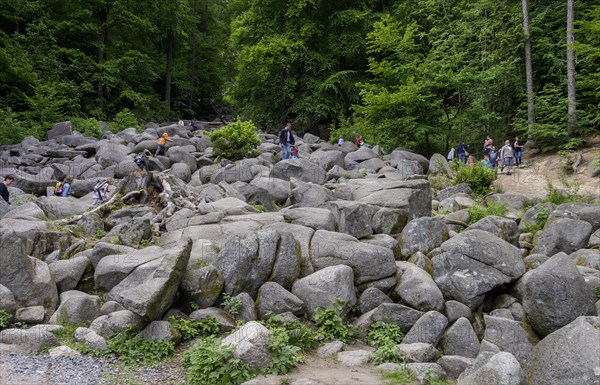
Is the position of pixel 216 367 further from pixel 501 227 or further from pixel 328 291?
pixel 501 227

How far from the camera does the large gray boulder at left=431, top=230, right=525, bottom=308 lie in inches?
364

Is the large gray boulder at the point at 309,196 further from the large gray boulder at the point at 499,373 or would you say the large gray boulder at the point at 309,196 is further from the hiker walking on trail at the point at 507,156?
the hiker walking on trail at the point at 507,156

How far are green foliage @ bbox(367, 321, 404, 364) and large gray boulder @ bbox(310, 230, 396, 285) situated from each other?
1233 mm

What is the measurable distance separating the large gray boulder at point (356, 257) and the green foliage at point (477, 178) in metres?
9.17

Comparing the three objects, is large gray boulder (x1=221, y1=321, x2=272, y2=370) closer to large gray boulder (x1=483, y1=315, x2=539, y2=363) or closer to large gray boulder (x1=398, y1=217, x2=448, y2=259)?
large gray boulder (x1=483, y1=315, x2=539, y2=363)

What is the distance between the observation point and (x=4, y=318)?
7.84 m

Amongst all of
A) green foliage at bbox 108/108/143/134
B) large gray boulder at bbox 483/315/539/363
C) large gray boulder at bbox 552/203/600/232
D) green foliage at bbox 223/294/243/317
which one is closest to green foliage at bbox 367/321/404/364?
large gray boulder at bbox 483/315/539/363

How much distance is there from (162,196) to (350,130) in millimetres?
16903

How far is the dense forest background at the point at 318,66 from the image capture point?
21.9m

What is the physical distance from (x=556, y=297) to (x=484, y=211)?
589 cm

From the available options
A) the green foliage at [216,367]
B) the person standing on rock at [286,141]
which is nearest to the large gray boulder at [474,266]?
the green foliage at [216,367]

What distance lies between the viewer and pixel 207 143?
25766mm

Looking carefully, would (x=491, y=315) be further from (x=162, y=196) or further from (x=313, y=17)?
(x=313, y=17)

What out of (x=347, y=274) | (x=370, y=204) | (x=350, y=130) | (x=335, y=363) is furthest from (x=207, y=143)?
(x=335, y=363)
